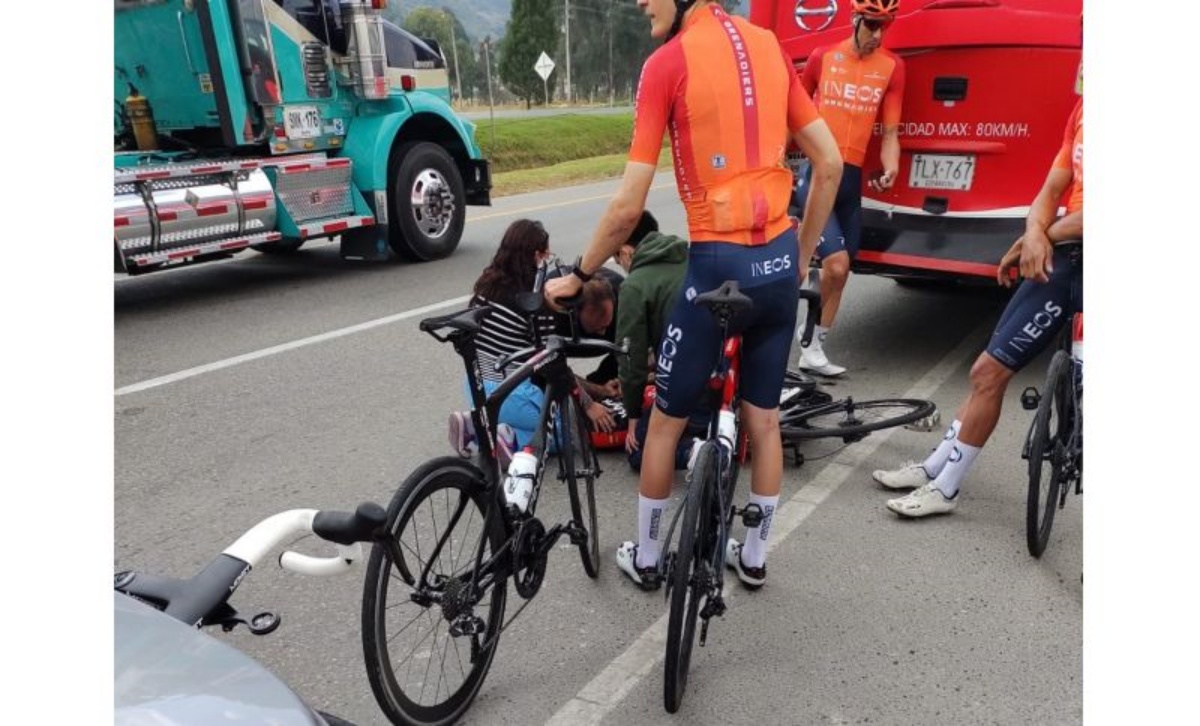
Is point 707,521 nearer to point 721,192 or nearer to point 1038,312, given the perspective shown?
point 721,192

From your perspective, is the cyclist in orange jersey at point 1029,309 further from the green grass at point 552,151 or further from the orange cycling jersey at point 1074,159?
the green grass at point 552,151

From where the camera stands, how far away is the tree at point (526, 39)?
57.3 m

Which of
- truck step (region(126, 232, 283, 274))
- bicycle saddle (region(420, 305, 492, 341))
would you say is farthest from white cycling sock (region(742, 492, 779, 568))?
truck step (region(126, 232, 283, 274))

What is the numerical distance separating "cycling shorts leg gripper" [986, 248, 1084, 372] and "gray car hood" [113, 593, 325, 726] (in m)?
3.03

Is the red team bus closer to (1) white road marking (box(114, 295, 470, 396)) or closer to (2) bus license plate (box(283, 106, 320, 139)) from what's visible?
(1) white road marking (box(114, 295, 470, 396))

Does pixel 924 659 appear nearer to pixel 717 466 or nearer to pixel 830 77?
pixel 717 466

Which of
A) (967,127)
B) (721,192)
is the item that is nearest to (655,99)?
(721,192)

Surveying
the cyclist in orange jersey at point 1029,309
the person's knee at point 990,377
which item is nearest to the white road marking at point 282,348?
the cyclist in orange jersey at point 1029,309

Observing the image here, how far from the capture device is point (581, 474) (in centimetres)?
330

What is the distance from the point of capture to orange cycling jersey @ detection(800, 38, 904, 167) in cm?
550

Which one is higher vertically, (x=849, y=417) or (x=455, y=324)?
(x=455, y=324)

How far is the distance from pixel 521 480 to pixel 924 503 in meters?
1.91

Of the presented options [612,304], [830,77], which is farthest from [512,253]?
[830,77]

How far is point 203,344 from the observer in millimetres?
6660
